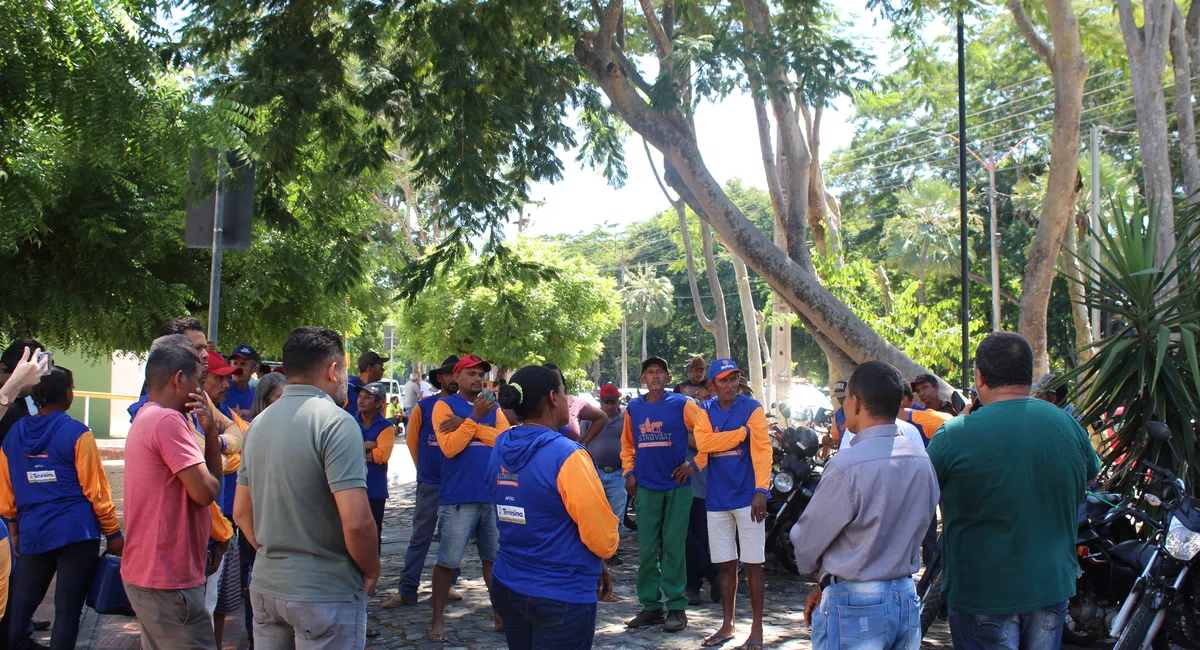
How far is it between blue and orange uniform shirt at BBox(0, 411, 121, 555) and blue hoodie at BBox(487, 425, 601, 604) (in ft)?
8.19

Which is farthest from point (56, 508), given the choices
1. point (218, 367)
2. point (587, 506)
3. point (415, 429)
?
point (587, 506)

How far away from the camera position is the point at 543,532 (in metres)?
4.07

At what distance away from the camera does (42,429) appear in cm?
517

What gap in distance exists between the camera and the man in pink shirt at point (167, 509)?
4316 millimetres

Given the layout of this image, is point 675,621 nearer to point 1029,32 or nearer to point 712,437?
point 712,437

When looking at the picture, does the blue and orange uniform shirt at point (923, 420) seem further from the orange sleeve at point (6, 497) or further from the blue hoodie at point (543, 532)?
the orange sleeve at point (6, 497)

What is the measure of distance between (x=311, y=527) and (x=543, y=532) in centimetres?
93

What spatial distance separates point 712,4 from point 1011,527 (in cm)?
1181

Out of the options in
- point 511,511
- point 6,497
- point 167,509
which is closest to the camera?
point 511,511

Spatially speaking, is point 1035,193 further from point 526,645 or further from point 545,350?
point 526,645

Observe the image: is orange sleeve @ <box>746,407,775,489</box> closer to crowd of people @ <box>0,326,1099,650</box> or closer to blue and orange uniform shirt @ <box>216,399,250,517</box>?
crowd of people @ <box>0,326,1099,650</box>

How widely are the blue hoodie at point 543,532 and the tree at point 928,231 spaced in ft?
115

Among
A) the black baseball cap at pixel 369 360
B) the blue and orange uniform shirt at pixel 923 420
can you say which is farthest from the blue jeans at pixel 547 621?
the blue and orange uniform shirt at pixel 923 420

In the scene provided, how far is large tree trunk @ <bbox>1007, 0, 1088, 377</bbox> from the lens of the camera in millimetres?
11648
